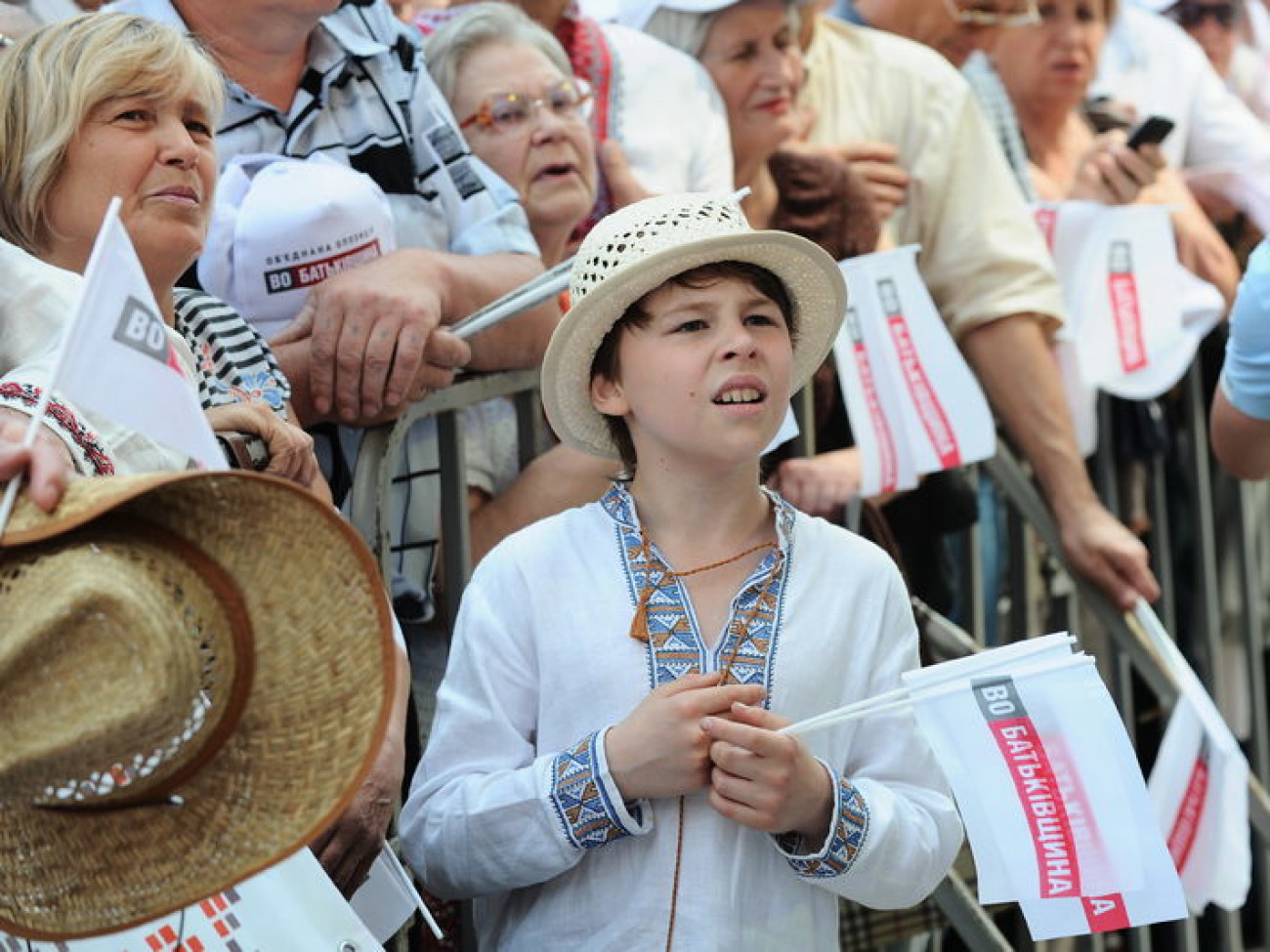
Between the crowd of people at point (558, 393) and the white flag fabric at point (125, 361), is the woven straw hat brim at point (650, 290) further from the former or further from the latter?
the white flag fabric at point (125, 361)

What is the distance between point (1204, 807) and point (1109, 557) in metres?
0.70

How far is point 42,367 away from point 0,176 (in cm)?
42

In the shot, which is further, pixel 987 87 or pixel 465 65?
pixel 987 87

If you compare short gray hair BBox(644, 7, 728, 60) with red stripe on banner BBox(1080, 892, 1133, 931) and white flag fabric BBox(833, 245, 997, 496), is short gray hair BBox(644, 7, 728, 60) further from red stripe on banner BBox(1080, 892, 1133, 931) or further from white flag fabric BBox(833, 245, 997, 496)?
red stripe on banner BBox(1080, 892, 1133, 931)

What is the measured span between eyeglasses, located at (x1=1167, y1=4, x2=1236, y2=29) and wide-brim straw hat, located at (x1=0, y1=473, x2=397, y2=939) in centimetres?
513

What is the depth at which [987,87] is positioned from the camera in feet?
17.9

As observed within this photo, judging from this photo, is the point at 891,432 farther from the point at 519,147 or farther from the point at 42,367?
the point at 42,367

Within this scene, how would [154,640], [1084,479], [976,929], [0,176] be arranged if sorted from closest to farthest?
[154,640] → [0,176] → [976,929] → [1084,479]

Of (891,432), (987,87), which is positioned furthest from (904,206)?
(891,432)

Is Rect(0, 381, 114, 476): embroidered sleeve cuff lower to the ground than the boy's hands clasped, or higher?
higher

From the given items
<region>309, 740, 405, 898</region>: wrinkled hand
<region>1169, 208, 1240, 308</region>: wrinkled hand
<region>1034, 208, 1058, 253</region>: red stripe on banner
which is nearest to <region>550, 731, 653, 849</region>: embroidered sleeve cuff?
<region>309, 740, 405, 898</region>: wrinkled hand

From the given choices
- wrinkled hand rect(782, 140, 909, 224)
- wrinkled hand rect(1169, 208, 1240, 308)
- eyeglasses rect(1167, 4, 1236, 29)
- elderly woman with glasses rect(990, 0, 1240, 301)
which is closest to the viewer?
wrinkled hand rect(782, 140, 909, 224)

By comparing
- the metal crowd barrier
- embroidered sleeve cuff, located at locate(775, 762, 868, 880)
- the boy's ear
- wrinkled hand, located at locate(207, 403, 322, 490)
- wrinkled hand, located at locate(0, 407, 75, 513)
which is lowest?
the metal crowd barrier

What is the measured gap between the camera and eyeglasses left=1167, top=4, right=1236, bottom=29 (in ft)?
22.0
